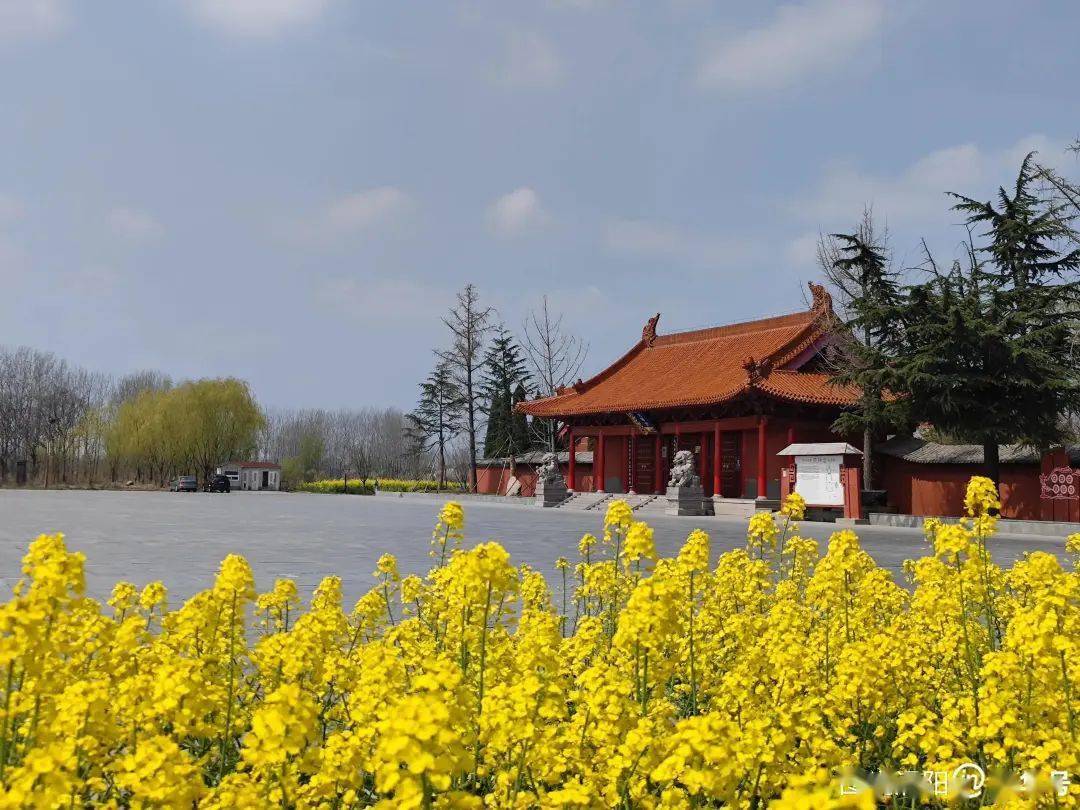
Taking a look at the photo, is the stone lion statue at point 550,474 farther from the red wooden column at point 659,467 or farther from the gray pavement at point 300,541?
the gray pavement at point 300,541

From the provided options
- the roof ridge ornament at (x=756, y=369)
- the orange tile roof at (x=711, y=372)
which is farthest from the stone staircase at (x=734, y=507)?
the roof ridge ornament at (x=756, y=369)

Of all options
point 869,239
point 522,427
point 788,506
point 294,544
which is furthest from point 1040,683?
point 522,427

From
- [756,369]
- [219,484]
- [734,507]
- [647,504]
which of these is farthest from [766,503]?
[219,484]

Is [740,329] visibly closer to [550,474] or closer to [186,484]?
[550,474]

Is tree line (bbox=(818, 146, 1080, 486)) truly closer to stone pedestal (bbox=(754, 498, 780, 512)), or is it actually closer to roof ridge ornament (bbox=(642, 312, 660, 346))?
stone pedestal (bbox=(754, 498, 780, 512))

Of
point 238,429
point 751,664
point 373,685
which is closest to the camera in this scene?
point 373,685

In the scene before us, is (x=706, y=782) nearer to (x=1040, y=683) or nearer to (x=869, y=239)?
(x=1040, y=683)

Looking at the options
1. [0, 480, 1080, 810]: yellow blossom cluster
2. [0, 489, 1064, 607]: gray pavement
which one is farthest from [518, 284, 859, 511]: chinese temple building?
[0, 480, 1080, 810]: yellow blossom cluster

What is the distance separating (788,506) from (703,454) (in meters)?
21.5

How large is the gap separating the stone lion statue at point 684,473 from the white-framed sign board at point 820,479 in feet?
11.6

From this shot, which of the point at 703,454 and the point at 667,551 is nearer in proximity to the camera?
the point at 667,551

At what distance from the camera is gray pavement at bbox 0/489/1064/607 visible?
9.66 meters

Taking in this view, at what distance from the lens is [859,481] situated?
69.7 ft

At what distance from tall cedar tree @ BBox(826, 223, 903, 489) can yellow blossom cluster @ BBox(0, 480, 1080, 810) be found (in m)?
16.5
